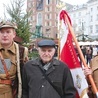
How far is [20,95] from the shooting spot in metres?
3.17

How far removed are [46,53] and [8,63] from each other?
0.55 m

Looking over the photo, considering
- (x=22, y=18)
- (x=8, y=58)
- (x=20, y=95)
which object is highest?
(x=22, y=18)

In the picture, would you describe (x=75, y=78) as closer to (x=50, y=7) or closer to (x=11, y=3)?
(x=11, y=3)

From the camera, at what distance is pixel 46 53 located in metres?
2.90

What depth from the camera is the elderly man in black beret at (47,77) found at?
9.27 feet

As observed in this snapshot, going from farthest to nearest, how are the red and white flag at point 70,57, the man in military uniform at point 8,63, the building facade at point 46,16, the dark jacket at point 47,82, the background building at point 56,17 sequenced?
the building facade at point 46,16
the background building at point 56,17
the red and white flag at point 70,57
the man in military uniform at point 8,63
the dark jacket at point 47,82

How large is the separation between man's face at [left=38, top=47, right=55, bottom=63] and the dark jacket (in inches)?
2.6

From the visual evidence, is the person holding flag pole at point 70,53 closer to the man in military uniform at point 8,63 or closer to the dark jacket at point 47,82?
the dark jacket at point 47,82

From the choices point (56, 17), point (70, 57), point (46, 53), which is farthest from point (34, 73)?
point (56, 17)

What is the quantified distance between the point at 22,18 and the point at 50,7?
241 ft

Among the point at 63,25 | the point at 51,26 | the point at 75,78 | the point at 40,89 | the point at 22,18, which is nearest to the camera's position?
the point at 40,89

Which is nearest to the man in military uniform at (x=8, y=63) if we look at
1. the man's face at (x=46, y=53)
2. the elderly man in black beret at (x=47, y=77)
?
the elderly man in black beret at (x=47, y=77)

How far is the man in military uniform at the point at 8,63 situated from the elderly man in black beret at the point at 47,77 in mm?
275

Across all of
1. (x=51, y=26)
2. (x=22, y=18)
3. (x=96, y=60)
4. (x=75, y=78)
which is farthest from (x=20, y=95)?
(x=51, y=26)
